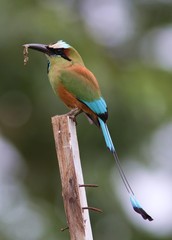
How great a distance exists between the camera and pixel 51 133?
909 centimetres

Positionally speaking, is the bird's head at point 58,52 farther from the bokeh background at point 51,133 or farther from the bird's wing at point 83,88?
the bokeh background at point 51,133

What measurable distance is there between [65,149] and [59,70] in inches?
39.9

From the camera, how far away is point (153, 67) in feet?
31.6

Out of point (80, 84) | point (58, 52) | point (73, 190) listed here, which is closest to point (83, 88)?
point (80, 84)

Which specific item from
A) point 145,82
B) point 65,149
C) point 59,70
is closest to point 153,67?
point 145,82

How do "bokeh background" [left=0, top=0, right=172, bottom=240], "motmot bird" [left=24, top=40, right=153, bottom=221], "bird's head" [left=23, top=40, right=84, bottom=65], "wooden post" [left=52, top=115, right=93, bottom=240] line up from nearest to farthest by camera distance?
Answer: "wooden post" [left=52, top=115, right=93, bottom=240], "motmot bird" [left=24, top=40, right=153, bottom=221], "bird's head" [left=23, top=40, right=84, bottom=65], "bokeh background" [left=0, top=0, right=172, bottom=240]

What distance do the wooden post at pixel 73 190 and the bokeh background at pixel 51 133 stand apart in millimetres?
3647

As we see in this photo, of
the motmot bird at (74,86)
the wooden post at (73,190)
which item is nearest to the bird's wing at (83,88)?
the motmot bird at (74,86)

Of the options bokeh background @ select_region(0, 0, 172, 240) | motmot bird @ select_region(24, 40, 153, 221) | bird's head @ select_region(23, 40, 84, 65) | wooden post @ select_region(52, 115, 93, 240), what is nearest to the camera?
wooden post @ select_region(52, 115, 93, 240)

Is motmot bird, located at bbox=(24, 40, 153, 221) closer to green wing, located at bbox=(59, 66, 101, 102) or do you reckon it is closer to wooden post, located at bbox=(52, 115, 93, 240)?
green wing, located at bbox=(59, 66, 101, 102)

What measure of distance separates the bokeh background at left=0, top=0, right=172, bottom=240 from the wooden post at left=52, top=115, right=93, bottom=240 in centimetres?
365

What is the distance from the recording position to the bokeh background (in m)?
8.73

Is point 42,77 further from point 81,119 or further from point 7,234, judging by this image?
point 7,234

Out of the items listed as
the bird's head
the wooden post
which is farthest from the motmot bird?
the wooden post
